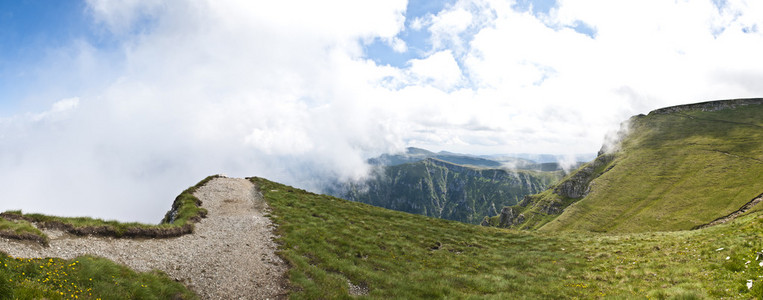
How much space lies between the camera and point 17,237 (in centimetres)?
1619

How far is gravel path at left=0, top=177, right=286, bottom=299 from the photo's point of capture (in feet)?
56.6

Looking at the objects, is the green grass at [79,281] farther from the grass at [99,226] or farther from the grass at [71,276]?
the grass at [99,226]

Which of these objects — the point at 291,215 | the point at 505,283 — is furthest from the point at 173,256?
the point at 505,283

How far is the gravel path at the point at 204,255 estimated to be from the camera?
17.2 metres

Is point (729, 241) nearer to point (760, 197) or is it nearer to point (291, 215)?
point (291, 215)

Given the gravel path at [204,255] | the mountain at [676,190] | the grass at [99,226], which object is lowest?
the mountain at [676,190]

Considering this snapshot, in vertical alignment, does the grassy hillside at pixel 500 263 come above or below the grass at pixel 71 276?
below

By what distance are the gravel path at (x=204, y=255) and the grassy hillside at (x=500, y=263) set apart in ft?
5.78

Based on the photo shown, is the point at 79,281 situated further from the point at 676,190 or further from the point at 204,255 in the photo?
the point at 676,190

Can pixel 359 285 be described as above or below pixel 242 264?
below

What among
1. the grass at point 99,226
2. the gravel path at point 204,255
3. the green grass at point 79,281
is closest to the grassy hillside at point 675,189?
the gravel path at point 204,255

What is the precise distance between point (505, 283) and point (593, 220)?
15433 cm

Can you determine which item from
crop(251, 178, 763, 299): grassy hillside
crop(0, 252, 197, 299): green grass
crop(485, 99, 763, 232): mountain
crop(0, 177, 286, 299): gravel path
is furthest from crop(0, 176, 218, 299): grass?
crop(485, 99, 763, 232): mountain

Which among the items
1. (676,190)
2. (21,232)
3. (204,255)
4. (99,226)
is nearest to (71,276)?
(21,232)
